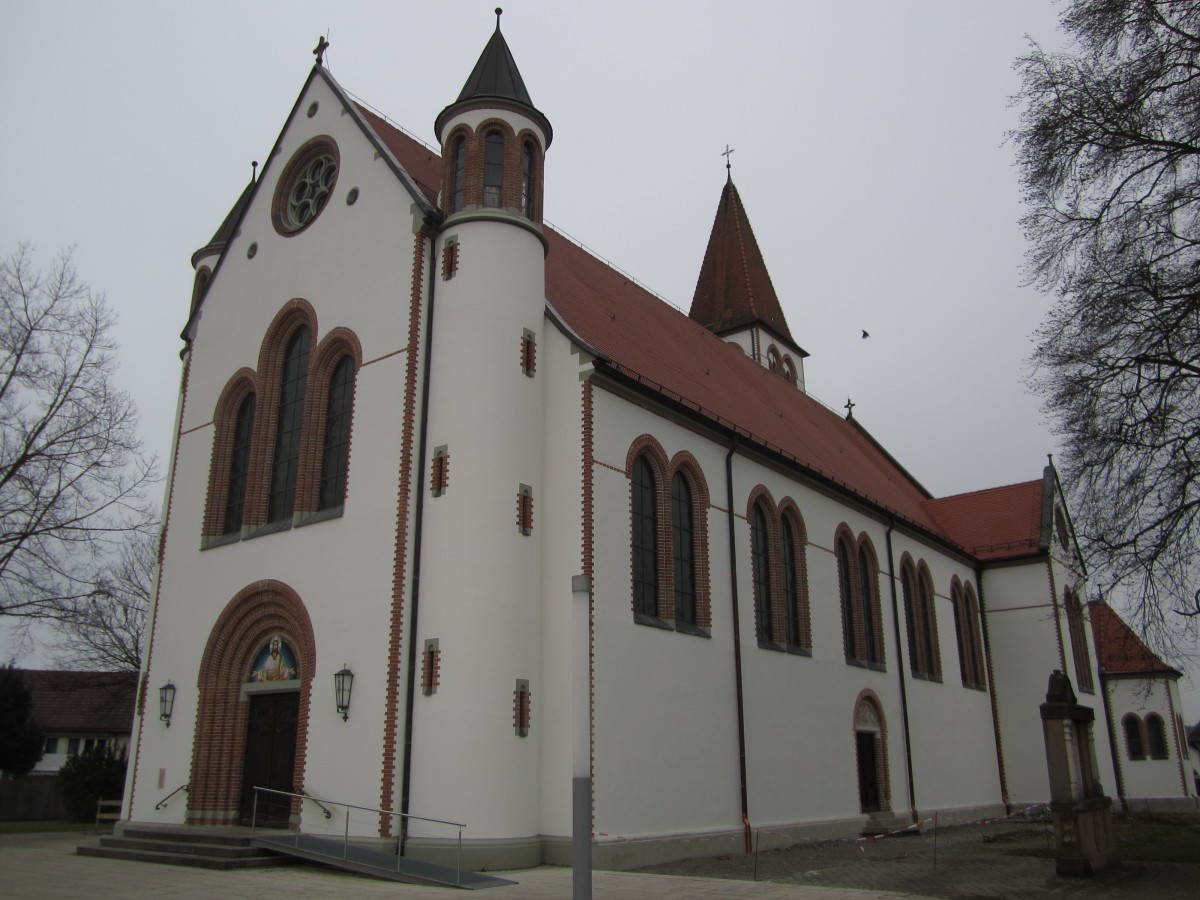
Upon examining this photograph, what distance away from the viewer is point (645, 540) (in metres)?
18.3

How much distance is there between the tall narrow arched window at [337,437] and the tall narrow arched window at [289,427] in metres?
0.66

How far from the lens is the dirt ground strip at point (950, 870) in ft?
42.9

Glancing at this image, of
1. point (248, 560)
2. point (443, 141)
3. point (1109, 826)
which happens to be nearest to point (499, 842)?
point (248, 560)

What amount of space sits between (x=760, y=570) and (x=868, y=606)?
5922mm

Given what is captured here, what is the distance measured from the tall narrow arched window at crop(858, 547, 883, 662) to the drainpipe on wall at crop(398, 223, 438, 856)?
43.5 ft

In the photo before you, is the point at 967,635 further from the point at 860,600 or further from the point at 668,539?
the point at 668,539

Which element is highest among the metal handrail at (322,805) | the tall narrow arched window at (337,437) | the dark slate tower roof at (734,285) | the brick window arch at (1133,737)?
the dark slate tower roof at (734,285)

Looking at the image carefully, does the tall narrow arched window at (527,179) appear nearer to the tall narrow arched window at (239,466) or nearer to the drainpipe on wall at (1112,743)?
the tall narrow arched window at (239,466)

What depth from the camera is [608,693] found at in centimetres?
1605

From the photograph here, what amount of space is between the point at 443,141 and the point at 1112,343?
1206 centimetres

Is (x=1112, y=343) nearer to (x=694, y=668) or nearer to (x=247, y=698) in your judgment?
(x=694, y=668)

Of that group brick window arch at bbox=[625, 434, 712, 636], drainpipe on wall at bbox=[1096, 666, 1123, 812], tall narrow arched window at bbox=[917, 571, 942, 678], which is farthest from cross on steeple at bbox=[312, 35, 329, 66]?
drainpipe on wall at bbox=[1096, 666, 1123, 812]

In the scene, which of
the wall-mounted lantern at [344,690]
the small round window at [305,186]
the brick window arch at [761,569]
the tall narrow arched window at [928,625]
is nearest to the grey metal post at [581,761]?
the wall-mounted lantern at [344,690]

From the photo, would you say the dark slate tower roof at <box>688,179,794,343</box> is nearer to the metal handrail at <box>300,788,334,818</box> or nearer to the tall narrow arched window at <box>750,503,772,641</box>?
the tall narrow arched window at <box>750,503,772,641</box>
